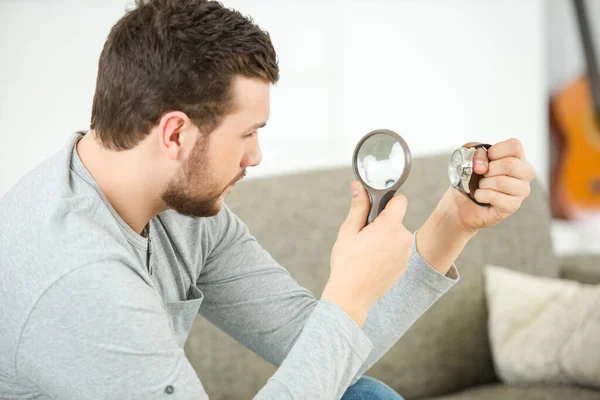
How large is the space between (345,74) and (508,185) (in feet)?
7.42

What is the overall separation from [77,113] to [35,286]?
6.08ft

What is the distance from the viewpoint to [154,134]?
3.77 feet

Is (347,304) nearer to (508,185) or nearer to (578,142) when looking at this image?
(508,185)

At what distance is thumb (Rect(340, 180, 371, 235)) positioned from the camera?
1155 mm

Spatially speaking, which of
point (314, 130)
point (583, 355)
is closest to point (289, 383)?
point (583, 355)

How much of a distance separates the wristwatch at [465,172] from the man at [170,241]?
0.02m

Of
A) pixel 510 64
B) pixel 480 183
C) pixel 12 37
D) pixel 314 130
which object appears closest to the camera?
pixel 480 183

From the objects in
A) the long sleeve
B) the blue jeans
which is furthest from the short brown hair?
the blue jeans

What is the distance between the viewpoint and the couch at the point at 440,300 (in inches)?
70.6

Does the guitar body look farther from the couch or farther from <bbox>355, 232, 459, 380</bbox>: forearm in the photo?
<bbox>355, 232, 459, 380</bbox>: forearm

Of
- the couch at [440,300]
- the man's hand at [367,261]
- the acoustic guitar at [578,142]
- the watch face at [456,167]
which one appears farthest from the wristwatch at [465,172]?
the acoustic guitar at [578,142]

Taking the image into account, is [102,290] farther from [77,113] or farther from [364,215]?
[77,113]

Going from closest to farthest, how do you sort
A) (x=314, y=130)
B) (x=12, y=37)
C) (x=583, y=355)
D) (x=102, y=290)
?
1. (x=102, y=290)
2. (x=583, y=355)
3. (x=12, y=37)
4. (x=314, y=130)

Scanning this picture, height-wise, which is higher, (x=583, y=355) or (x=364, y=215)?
(x=364, y=215)
